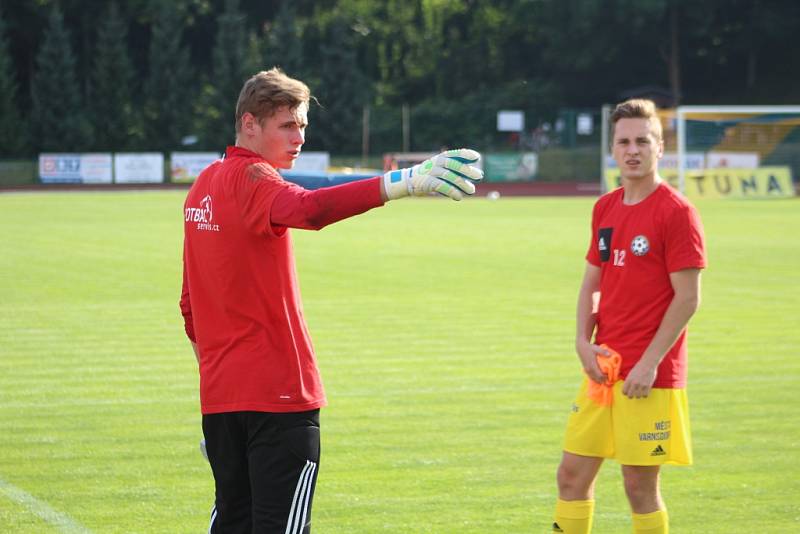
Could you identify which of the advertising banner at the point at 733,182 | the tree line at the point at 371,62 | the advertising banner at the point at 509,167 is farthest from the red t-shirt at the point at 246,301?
the tree line at the point at 371,62

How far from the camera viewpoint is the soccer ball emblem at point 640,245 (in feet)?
16.7

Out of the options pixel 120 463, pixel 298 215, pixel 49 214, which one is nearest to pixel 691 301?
pixel 298 215

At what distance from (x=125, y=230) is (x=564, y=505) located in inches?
927

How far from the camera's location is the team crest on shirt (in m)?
4.43

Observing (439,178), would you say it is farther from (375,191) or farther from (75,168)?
(75,168)

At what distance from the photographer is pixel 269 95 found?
4.39 m

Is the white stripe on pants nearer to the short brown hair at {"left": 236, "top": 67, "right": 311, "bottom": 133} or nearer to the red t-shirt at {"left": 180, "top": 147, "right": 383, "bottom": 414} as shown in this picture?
the red t-shirt at {"left": 180, "top": 147, "right": 383, "bottom": 414}

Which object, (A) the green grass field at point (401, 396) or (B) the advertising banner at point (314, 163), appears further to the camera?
(B) the advertising banner at point (314, 163)

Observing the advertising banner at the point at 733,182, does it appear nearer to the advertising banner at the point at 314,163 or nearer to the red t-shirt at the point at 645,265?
the advertising banner at the point at 314,163

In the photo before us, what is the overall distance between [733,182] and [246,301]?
39857mm

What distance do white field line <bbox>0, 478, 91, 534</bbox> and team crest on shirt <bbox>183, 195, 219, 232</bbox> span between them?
8.24 feet

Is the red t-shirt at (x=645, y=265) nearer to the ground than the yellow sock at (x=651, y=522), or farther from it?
farther from it

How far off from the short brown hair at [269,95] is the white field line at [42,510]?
9.28 ft

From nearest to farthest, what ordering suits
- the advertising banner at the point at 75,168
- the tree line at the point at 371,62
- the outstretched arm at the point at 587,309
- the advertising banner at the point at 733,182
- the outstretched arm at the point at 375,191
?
the outstretched arm at the point at 375,191 < the outstretched arm at the point at 587,309 < the advertising banner at the point at 733,182 < the advertising banner at the point at 75,168 < the tree line at the point at 371,62
